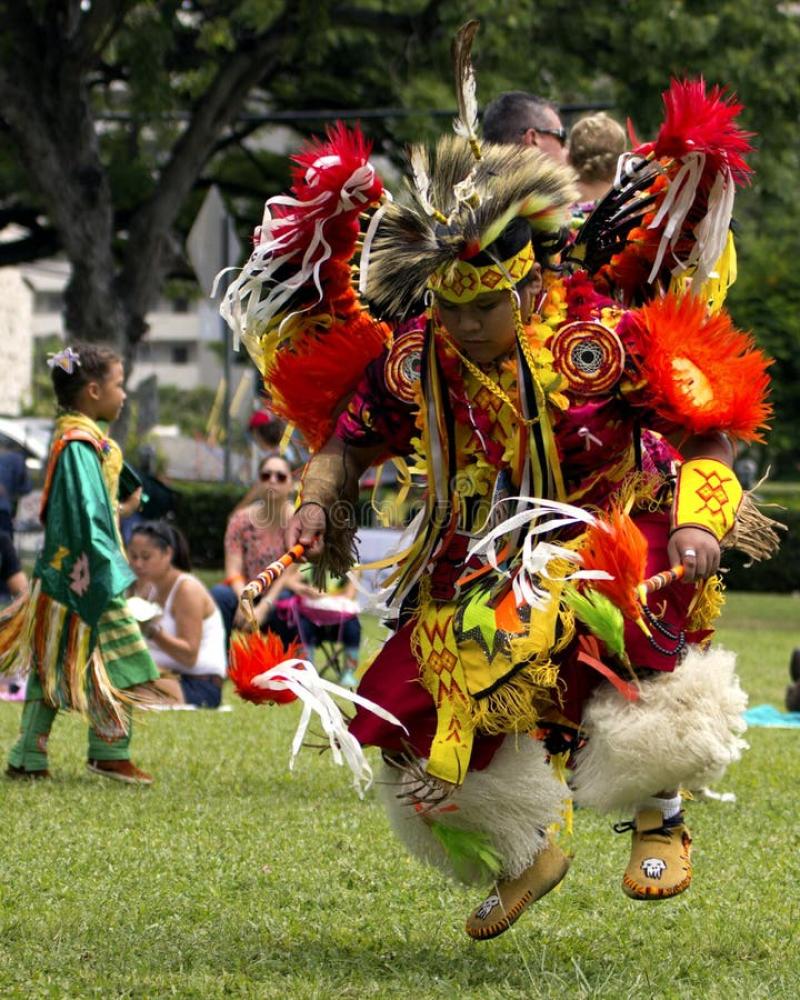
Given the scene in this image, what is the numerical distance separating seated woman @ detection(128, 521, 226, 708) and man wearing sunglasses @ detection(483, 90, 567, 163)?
194 inches

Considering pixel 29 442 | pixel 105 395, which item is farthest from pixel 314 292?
pixel 29 442

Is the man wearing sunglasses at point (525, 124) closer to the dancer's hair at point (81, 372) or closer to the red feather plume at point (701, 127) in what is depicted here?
the red feather plume at point (701, 127)

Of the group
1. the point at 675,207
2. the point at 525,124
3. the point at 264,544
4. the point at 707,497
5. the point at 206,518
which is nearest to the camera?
the point at 707,497

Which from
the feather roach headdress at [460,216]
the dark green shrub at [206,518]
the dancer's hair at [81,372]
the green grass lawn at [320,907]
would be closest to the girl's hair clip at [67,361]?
→ the dancer's hair at [81,372]

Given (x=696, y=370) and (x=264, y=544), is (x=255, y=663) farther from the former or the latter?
(x=264, y=544)

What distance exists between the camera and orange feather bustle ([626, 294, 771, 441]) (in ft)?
13.8

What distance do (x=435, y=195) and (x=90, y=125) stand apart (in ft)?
40.6

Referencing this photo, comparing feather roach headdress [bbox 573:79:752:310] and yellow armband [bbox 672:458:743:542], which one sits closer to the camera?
yellow armband [bbox 672:458:743:542]

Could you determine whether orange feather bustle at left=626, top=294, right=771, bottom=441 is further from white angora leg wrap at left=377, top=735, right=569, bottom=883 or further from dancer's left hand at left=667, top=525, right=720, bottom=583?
white angora leg wrap at left=377, top=735, right=569, bottom=883

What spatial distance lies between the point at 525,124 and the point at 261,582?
2.33 m

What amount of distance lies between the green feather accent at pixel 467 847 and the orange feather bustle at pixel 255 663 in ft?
1.58

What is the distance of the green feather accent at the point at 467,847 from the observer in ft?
14.1

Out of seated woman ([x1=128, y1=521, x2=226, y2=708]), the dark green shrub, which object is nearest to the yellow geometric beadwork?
seated woman ([x1=128, y1=521, x2=226, y2=708])

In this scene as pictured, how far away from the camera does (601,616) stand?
401 cm
